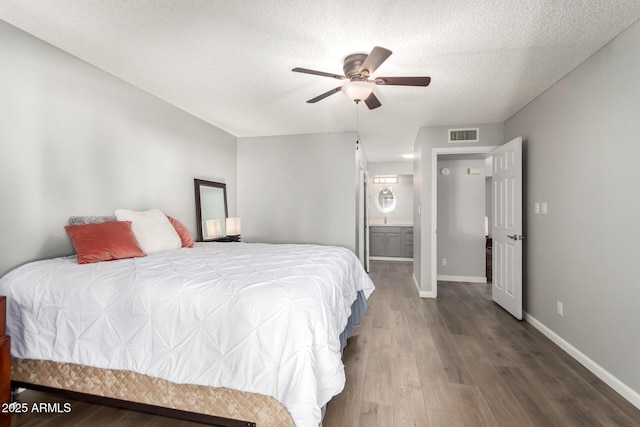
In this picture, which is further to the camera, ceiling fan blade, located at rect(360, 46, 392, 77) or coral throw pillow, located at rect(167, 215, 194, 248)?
coral throw pillow, located at rect(167, 215, 194, 248)

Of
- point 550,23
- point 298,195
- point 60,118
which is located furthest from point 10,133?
point 550,23

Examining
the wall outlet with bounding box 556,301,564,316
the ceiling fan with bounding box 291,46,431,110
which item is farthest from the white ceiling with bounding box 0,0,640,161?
the wall outlet with bounding box 556,301,564,316

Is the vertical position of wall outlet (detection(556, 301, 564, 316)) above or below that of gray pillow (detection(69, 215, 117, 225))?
below

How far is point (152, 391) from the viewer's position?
5.27 ft

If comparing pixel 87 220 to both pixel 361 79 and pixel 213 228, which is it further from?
pixel 361 79

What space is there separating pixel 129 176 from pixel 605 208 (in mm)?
4152

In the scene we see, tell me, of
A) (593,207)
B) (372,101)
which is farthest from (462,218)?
(372,101)

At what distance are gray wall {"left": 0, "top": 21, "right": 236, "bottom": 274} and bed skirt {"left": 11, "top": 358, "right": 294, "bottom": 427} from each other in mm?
770

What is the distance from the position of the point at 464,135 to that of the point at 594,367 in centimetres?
305

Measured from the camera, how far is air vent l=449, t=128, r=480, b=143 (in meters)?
4.22

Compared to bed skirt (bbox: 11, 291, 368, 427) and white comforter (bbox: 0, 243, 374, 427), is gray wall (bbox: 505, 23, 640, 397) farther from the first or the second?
bed skirt (bbox: 11, 291, 368, 427)

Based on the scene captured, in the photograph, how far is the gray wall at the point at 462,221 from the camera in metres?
5.25

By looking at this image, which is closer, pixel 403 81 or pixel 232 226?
pixel 403 81

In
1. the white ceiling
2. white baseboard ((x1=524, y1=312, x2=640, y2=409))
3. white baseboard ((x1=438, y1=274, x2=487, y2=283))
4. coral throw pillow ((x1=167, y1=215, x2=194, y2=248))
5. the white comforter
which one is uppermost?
the white ceiling
